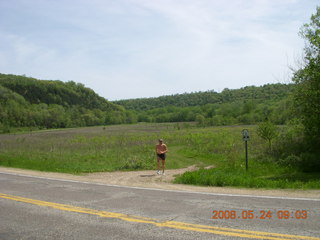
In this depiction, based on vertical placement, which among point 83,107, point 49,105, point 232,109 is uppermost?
point 83,107

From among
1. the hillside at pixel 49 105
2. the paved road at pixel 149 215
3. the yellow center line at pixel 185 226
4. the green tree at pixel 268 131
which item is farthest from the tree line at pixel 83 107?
the yellow center line at pixel 185 226

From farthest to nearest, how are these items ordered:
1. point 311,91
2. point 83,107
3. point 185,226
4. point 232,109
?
point 83,107 < point 232,109 < point 311,91 < point 185,226

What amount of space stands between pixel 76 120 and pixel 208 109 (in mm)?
61196

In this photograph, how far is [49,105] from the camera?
480 ft

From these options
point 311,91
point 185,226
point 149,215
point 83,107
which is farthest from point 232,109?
point 185,226

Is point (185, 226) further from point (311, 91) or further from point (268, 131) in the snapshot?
point (268, 131)

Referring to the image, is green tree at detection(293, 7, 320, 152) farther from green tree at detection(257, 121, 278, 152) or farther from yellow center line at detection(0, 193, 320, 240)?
yellow center line at detection(0, 193, 320, 240)

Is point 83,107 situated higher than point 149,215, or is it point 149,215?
point 83,107

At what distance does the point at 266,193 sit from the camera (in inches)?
354

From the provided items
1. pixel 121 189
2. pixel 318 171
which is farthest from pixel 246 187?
pixel 318 171
